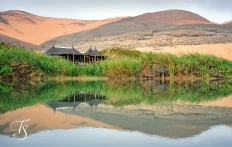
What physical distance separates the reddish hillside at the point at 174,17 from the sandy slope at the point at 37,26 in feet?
31.0

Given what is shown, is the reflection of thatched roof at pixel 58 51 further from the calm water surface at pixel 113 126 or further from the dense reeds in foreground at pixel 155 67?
the calm water surface at pixel 113 126

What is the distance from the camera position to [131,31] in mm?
42094

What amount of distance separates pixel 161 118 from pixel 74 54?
21.2 m

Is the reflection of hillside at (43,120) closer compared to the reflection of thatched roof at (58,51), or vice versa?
the reflection of hillside at (43,120)

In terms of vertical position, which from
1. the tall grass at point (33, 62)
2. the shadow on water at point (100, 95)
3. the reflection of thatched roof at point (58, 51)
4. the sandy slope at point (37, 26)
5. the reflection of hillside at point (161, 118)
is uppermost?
the sandy slope at point (37, 26)

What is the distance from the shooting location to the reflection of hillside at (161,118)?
370 centimetres

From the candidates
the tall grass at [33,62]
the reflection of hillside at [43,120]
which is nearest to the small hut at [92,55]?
the tall grass at [33,62]

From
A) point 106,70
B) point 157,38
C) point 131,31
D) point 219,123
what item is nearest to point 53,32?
point 131,31

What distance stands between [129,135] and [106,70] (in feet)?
42.1

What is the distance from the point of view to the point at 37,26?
65.4 meters

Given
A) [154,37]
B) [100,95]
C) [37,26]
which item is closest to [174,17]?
[154,37]

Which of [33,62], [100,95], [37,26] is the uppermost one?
[37,26]

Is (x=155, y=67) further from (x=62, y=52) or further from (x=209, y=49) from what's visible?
(x=209, y=49)

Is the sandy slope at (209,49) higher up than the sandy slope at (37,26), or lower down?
lower down
